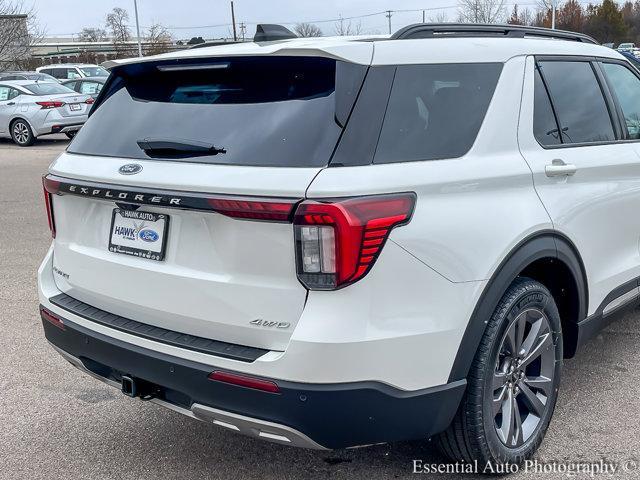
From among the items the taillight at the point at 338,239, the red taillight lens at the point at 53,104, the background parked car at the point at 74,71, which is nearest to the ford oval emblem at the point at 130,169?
the taillight at the point at 338,239

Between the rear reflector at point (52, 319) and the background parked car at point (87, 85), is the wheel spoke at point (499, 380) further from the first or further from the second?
the background parked car at point (87, 85)

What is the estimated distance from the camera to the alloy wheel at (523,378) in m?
2.84

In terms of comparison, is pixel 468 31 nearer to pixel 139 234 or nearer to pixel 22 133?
pixel 139 234

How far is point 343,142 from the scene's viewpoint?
2.30 metres

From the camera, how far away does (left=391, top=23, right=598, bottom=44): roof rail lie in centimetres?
276

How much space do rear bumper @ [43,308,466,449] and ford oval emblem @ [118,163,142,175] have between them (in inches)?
26.4

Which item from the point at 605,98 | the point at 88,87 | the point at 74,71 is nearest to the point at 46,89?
the point at 88,87

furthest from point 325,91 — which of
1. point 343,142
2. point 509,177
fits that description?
point 509,177

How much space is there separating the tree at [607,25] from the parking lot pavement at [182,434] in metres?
67.7

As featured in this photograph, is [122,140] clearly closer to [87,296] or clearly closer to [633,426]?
[87,296]

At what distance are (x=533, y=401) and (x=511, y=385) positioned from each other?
22 cm

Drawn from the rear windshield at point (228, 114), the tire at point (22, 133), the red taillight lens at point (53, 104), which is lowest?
the tire at point (22, 133)

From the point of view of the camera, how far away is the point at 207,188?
238cm

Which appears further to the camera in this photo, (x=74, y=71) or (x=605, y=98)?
(x=74, y=71)
